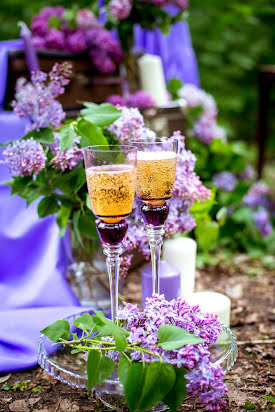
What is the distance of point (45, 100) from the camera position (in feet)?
5.11

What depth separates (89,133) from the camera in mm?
1536

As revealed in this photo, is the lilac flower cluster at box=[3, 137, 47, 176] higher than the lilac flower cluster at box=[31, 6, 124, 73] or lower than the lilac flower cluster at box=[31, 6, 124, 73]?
lower

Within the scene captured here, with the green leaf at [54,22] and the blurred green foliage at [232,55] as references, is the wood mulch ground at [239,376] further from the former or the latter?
the blurred green foliage at [232,55]

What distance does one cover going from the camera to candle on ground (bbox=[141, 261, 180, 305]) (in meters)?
1.65

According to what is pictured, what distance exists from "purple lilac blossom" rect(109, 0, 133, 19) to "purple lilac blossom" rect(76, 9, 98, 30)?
0.29 metres

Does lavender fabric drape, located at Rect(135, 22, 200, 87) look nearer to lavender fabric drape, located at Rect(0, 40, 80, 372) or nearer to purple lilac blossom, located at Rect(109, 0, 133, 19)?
purple lilac blossom, located at Rect(109, 0, 133, 19)

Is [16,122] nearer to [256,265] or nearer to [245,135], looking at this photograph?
[256,265]

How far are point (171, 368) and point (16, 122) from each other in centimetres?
147

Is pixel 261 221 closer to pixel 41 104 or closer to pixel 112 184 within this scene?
pixel 41 104

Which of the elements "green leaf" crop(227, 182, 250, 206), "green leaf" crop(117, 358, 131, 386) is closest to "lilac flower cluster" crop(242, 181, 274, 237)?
"green leaf" crop(227, 182, 250, 206)

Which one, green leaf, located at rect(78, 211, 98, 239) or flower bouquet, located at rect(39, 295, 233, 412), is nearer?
flower bouquet, located at rect(39, 295, 233, 412)

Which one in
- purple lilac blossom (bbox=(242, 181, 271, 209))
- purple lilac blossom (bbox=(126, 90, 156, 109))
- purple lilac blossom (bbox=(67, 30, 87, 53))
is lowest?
purple lilac blossom (bbox=(242, 181, 271, 209))

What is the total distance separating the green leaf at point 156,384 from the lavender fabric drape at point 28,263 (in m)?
0.71

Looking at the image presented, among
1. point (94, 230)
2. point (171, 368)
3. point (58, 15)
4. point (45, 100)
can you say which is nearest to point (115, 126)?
point (45, 100)
